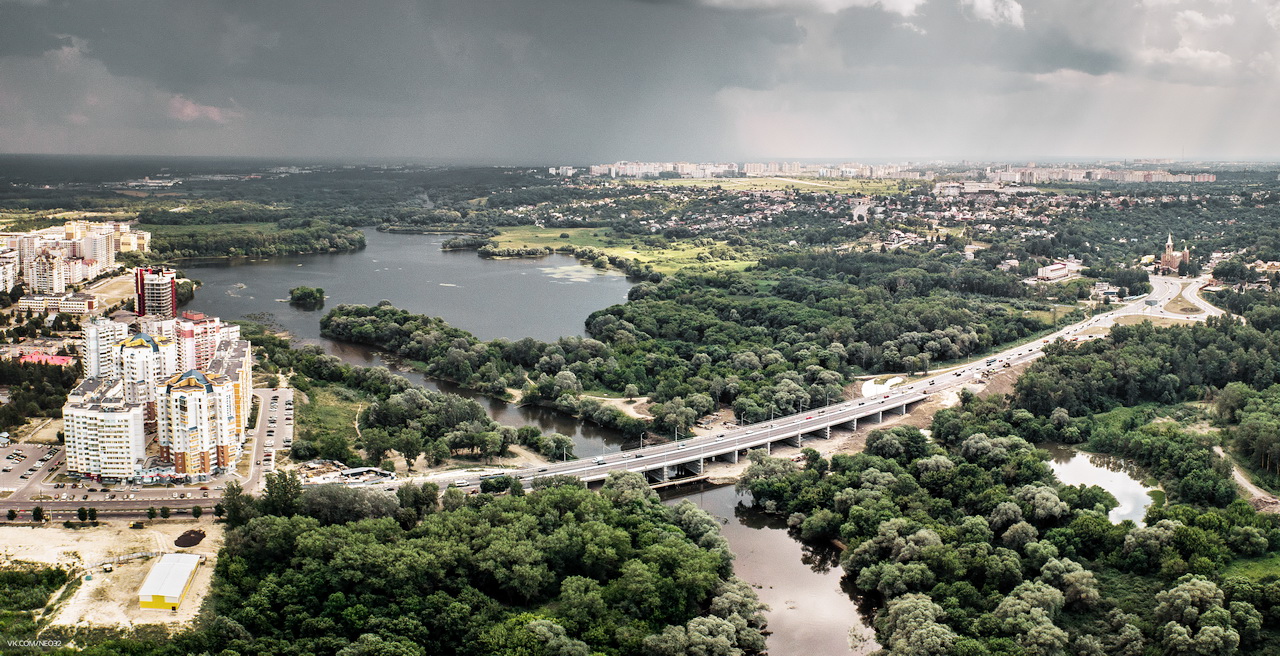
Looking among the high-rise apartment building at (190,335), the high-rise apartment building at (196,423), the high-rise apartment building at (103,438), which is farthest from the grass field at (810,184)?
the high-rise apartment building at (103,438)

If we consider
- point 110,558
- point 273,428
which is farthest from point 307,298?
point 110,558

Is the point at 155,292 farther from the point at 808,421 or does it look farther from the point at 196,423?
the point at 808,421

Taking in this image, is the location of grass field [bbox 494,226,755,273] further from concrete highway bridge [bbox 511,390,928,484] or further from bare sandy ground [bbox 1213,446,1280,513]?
bare sandy ground [bbox 1213,446,1280,513]

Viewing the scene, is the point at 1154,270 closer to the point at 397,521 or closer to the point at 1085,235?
the point at 1085,235

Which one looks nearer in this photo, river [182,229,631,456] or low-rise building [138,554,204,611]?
low-rise building [138,554,204,611]

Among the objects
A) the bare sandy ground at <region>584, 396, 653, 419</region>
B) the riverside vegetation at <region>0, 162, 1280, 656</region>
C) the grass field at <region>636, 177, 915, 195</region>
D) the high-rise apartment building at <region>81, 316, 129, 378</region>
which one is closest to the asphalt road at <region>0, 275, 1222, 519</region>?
the riverside vegetation at <region>0, 162, 1280, 656</region>

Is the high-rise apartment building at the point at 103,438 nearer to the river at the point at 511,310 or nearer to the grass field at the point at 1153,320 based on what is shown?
the river at the point at 511,310

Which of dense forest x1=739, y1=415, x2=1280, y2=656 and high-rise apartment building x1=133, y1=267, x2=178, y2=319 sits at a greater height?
high-rise apartment building x1=133, y1=267, x2=178, y2=319

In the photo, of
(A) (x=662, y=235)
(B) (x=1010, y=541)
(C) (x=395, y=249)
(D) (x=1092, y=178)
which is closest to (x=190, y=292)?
(C) (x=395, y=249)
